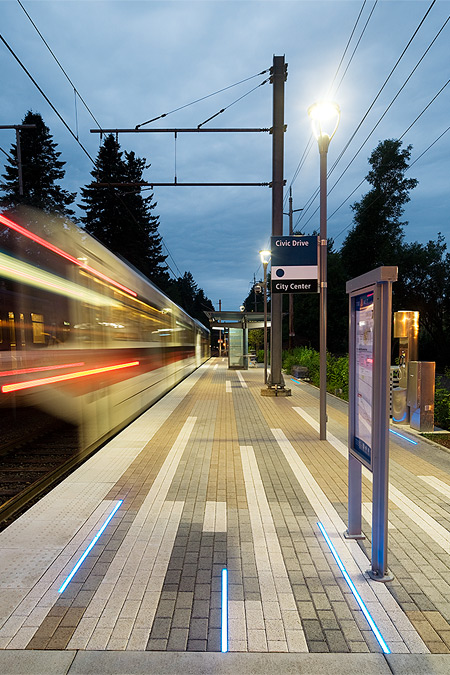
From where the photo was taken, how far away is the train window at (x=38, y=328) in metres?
6.01

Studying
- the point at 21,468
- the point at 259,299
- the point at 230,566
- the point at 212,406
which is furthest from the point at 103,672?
the point at 259,299

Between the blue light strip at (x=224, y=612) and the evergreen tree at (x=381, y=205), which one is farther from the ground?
the evergreen tree at (x=381, y=205)

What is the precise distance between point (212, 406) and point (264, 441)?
13.4 ft

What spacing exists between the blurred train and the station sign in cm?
326

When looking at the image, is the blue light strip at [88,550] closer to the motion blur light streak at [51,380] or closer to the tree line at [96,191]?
the motion blur light streak at [51,380]

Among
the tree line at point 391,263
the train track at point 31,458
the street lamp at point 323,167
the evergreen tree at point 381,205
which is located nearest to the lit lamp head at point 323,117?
the street lamp at point 323,167

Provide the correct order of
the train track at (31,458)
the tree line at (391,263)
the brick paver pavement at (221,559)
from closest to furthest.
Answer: the brick paver pavement at (221,559) → the train track at (31,458) → the tree line at (391,263)

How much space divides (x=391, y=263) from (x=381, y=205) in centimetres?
661

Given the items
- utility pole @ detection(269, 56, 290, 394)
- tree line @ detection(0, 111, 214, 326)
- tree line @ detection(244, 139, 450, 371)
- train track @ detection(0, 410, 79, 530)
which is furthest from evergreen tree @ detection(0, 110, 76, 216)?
train track @ detection(0, 410, 79, 530)

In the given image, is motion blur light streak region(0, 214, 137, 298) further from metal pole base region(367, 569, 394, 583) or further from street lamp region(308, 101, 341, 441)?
metal pole base region(367, 569, 394, 583)

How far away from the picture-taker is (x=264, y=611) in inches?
112

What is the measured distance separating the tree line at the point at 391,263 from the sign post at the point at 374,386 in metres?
32.3

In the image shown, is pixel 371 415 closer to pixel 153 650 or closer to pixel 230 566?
pixel 230 566

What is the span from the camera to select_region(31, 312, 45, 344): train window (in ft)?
19.7
